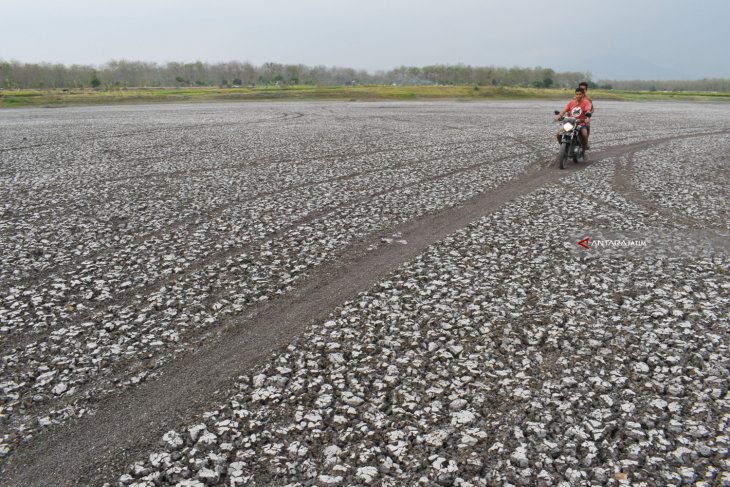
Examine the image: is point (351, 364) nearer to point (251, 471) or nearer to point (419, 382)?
point (419, 382)

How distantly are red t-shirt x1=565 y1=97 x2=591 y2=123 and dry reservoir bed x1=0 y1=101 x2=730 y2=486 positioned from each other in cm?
466

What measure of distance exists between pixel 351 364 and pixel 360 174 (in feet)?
37.9

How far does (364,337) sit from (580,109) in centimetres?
1501

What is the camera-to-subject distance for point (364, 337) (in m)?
5.92

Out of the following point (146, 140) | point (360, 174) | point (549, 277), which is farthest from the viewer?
point (146, 140)

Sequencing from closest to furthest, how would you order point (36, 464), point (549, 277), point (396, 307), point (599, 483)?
point (599, 483) < point (36, 464) < point (396, 307) < point (549, 277)

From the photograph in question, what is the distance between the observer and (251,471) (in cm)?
392

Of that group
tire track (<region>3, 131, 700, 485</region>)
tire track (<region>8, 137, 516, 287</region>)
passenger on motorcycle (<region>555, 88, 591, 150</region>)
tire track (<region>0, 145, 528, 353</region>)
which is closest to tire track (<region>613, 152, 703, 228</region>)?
passenger on motorcycle (<region>555, 88, 591, 150</region>)

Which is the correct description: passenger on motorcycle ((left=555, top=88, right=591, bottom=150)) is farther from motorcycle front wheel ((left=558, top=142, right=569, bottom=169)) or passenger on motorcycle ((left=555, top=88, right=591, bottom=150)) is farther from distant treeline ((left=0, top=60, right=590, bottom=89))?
distant treeline ((left=0, top=60, right=590, bottom=89))

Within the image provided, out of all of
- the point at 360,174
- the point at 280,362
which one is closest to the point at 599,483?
the point at 280,362

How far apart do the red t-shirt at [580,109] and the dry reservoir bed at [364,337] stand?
466 cm

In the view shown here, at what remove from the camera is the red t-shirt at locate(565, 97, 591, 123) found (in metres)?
17.1

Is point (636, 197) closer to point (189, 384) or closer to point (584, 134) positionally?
point (584, 134)

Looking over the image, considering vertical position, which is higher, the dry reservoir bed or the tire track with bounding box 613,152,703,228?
the tire track with bounding box 613,152,703,228
